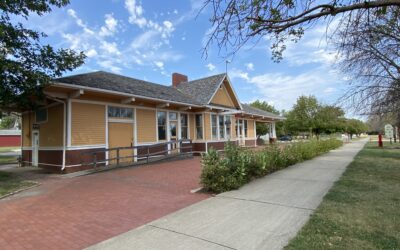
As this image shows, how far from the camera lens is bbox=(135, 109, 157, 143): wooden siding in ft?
49.8

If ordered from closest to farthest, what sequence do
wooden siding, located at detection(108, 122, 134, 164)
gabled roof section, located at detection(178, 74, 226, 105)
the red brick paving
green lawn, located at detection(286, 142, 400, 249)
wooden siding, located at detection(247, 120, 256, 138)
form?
green lawn, located at detection(286, 142, 400, 249) < the red brick paving < wooden siding, located at detection(108, 122, 134, 164) < gabled roof section, located at detection(178, 74, 226, 105) < wooden siding, located at detection(247, 120, 256, 138)

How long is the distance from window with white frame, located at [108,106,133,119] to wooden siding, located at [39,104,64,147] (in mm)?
2242

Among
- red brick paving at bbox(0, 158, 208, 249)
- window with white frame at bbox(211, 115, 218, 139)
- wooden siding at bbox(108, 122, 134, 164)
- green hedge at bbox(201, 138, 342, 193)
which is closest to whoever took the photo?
red brick paving at bbox(0, 158, 208, 249)

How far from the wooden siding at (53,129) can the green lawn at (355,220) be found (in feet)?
36.7

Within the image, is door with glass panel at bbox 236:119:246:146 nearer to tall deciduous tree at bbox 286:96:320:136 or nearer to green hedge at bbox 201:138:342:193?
green hedge at bbox 201:138:342:193

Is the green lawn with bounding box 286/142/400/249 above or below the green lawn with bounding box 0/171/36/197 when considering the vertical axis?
below

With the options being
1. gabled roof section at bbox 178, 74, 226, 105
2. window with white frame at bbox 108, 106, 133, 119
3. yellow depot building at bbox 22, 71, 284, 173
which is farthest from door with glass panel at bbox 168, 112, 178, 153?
window with white frame at bbox 108, 106, 133, 119

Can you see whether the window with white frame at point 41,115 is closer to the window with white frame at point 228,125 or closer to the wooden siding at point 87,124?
the wooden siding at point 87,124

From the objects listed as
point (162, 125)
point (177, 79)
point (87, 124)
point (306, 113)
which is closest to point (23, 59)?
point (87, 124)

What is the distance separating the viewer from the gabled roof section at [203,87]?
20.5 metres

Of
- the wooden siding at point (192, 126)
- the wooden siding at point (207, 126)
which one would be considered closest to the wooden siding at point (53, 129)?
the wooden siding at point (192, 126)

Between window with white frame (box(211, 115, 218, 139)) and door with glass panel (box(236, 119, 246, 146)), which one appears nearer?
window with white frame (box(211, 115, 218, 139))

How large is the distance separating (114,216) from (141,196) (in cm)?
168

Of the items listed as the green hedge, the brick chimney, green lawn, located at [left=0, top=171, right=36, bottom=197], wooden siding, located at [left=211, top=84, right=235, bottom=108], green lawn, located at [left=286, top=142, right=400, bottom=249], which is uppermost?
the brick chimney
